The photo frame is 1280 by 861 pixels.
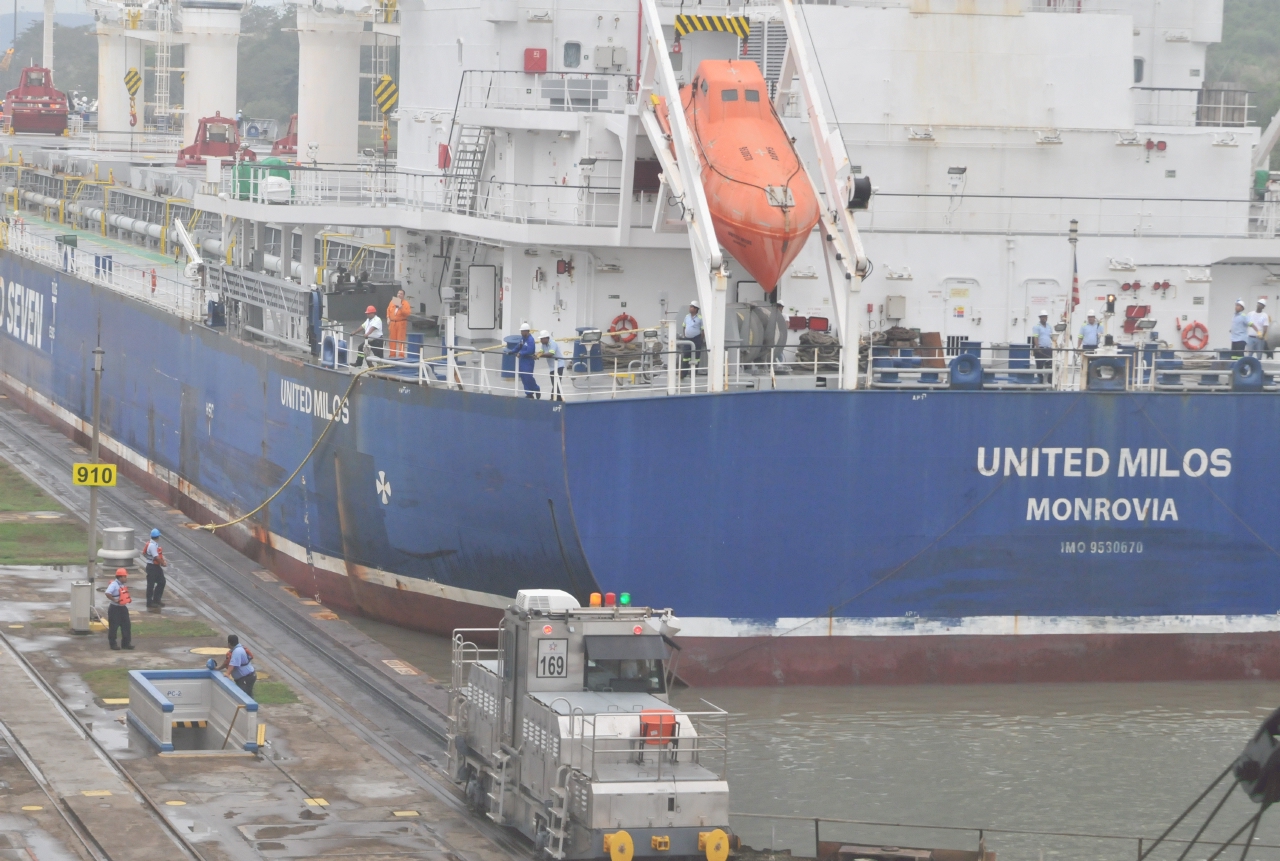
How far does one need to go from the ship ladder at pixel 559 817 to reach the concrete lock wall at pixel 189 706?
4574 millimetres

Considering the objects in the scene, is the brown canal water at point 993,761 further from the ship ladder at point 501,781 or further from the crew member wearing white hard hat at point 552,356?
the crew member wearing white hard hat at point 552,356

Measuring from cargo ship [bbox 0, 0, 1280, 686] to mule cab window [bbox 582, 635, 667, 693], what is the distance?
452 centimetres

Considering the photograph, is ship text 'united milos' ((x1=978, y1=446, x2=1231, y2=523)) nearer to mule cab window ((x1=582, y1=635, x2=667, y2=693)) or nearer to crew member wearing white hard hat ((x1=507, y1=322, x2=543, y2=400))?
crew member wearing white hard hat ((x1=507, y1=322, x2=543, y2=400))

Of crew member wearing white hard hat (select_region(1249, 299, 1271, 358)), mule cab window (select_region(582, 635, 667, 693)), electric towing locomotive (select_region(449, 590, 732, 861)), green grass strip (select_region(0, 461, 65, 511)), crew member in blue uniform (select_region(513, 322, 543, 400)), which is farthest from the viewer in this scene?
green grass strip (select_region(0, 461, 65, 511))

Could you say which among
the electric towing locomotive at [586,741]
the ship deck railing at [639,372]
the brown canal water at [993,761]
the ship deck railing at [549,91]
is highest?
the ship deck railing at [549,91]

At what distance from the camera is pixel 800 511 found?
866 inches

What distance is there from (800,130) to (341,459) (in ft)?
25.1

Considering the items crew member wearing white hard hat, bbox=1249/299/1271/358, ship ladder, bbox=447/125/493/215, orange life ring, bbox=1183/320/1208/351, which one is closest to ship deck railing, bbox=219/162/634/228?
ship ladder, bbox=447/125/493/215

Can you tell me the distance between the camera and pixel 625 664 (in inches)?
685

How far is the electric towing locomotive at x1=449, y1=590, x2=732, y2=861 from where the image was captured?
15.7 m

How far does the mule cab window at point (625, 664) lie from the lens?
17.1 m

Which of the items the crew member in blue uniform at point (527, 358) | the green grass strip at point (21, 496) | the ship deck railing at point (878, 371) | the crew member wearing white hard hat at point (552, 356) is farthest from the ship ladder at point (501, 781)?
the green grass strip at point (21, 496)

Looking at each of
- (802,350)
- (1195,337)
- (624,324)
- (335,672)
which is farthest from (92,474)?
(1195,337)

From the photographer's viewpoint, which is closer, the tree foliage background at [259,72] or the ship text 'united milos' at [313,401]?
the ship text 'united milos' at [313,401]
